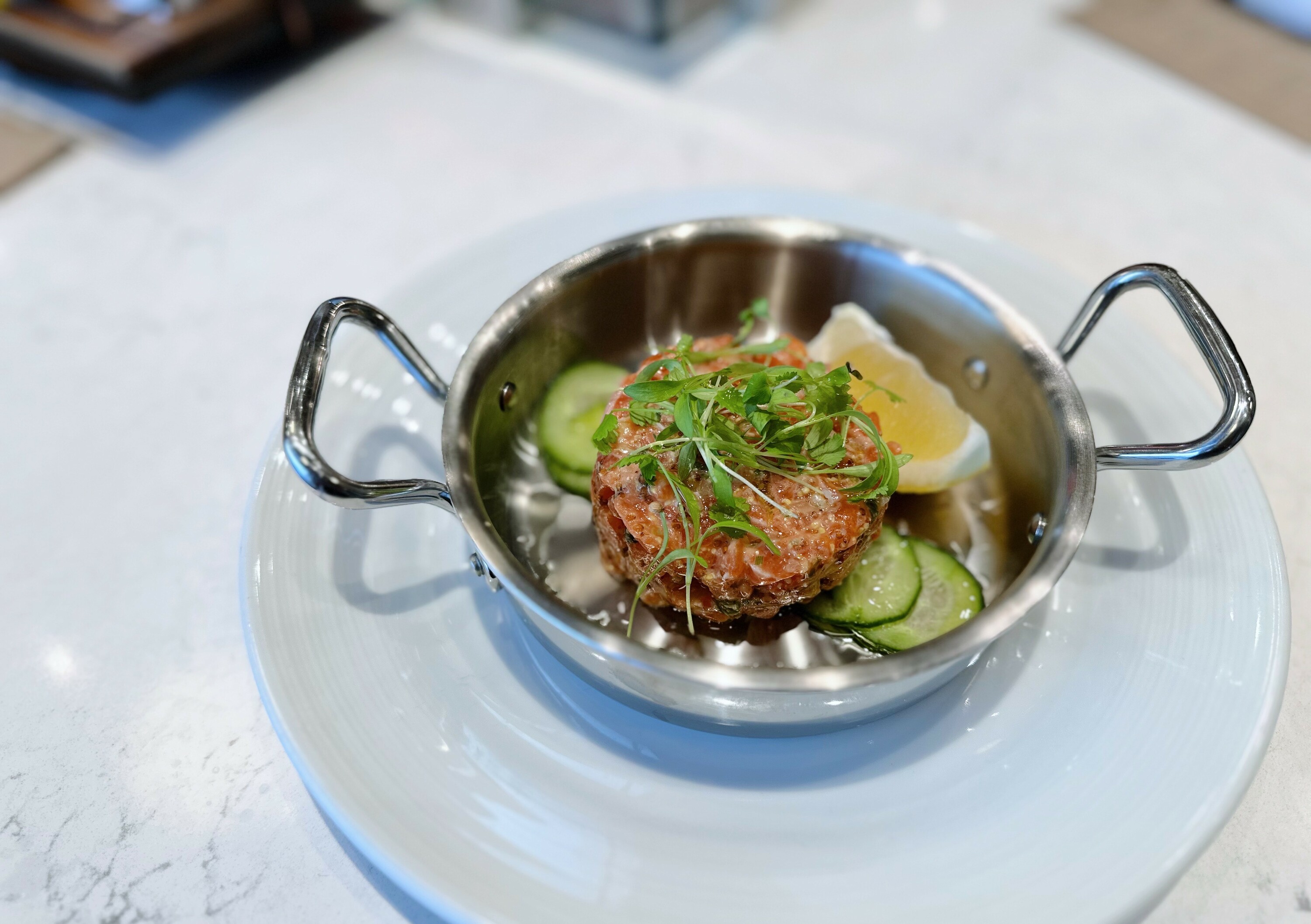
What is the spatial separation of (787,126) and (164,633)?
7.95 ft

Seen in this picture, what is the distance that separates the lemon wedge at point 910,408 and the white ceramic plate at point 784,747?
0.29 meters

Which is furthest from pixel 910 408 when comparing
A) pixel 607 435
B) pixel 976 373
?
pixel 607 435

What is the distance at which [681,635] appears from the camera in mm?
1670

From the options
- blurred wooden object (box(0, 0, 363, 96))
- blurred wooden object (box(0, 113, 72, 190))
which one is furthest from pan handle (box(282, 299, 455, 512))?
blurred wooden object (box(0, 113, 72, 190))

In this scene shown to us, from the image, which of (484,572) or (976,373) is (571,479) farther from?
(976,373)

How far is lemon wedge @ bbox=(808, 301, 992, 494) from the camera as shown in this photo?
1.73 meters

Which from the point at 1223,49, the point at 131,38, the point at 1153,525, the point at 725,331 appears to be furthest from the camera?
the point at 1223,49

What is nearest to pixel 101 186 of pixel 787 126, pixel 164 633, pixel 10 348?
pixel 10 348

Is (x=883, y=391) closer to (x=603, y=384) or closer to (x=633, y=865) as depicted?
(x=603, y=384)

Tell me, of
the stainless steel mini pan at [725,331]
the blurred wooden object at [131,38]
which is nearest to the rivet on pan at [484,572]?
the stainless steel mini pan at [725,331]

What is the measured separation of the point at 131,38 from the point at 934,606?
114 inches

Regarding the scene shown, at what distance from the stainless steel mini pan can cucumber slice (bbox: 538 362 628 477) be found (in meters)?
0.04

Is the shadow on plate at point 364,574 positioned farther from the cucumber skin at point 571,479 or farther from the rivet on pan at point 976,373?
the rivet on pan at point 976,373

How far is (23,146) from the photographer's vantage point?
2844mm
